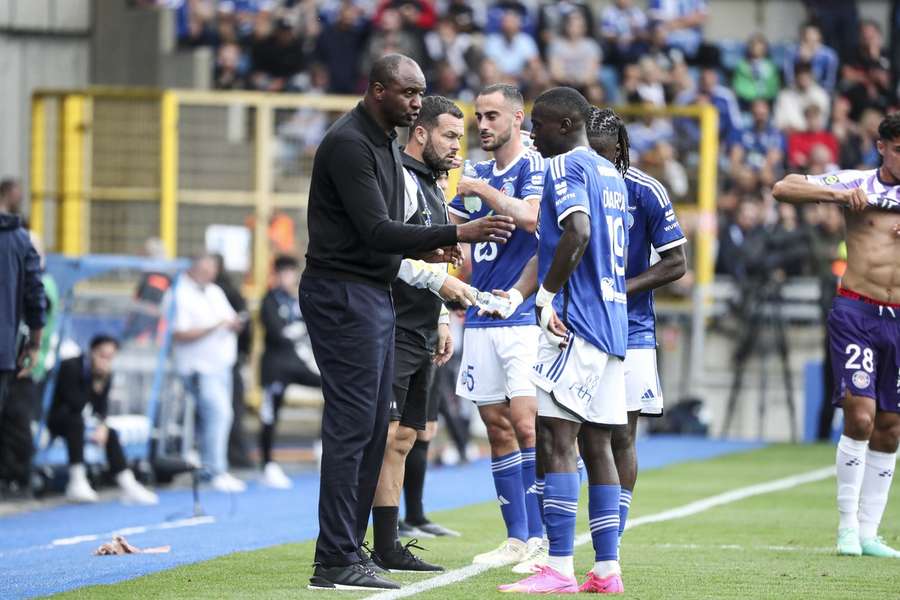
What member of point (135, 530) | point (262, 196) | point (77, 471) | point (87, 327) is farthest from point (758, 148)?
point (135, 530)

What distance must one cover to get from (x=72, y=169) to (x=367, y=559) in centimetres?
1394

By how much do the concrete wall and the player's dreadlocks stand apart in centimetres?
1709

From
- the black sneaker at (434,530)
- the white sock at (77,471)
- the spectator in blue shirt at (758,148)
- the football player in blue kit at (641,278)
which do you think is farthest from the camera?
the spectator in blue shirt at (758,148)

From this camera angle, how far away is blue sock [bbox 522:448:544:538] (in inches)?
366

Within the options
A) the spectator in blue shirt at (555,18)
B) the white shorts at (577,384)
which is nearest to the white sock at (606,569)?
the white shorts at (577,384)

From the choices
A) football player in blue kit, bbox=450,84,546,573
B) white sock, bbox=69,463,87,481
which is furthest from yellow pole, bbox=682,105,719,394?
football player in blue kit, bbox=450,84,546,573

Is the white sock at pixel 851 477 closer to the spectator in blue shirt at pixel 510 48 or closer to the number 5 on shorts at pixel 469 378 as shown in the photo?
the number 5 on shorts at pixel 469 378

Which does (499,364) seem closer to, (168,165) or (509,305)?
(509,305)

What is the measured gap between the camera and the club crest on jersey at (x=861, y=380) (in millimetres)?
9672

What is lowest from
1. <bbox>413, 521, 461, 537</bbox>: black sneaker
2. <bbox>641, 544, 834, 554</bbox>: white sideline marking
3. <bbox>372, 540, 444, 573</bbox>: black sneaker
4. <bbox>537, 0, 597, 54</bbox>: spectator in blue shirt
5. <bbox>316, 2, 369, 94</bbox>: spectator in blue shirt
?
<bbox>413, 521, 461, 537</bbox>: black sneaker

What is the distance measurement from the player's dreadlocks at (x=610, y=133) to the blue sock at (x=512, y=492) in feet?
5.60

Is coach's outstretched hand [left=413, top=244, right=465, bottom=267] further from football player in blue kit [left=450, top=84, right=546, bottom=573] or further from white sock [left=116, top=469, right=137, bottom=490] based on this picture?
white sock [left=116, top=469, right=137, bottom=490]

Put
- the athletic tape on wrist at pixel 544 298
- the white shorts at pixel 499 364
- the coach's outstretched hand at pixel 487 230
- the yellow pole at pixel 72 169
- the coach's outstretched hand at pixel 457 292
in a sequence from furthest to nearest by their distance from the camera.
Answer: the yellow pole at pixel 72 169 → the white shorts at pixel 499 364 → the coach's outstretched hand at pixel 457 292 → the athletic tape on wrist at pixel 544 298 → the coach's outstretched hand at pixel 487 230

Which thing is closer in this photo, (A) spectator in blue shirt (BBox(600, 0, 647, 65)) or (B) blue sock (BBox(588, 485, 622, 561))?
(B) blue sock (BBox(588, 485, 622, 561))
